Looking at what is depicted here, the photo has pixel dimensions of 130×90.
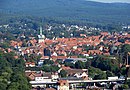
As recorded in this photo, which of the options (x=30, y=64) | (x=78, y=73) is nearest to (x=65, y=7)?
(x=30, y=64)

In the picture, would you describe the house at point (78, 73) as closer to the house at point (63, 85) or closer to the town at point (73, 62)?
the town at point (73, 62)

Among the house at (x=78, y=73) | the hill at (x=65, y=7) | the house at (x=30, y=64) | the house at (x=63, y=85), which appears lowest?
the hill at (x=65, y=7)

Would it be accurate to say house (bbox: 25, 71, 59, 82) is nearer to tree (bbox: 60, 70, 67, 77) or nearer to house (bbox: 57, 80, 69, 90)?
tree (bbox: 60, 70, 67, 77)

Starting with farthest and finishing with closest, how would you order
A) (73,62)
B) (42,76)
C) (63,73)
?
(73,62)
(63,73)
(42,76)

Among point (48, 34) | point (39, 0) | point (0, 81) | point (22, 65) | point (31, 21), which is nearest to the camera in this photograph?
point (0, 81)

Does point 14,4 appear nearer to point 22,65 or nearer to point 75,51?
point 75,51

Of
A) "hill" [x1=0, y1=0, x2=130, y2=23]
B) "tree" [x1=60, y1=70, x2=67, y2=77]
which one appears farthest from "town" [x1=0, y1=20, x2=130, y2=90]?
"hill" [x1=0, y1=0, x2=130, y2=23]

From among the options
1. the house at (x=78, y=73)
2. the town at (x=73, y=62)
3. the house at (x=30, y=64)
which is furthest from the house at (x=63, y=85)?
the house at (x=30, y=64)

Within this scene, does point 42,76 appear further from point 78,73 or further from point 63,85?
point 63,85

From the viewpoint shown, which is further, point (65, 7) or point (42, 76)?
point (65, 7)

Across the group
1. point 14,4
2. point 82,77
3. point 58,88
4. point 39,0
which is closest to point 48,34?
point 82,77

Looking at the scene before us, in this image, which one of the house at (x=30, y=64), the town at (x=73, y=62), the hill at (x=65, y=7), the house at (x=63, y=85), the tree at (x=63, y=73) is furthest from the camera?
the hill at (x=65, y=7)
